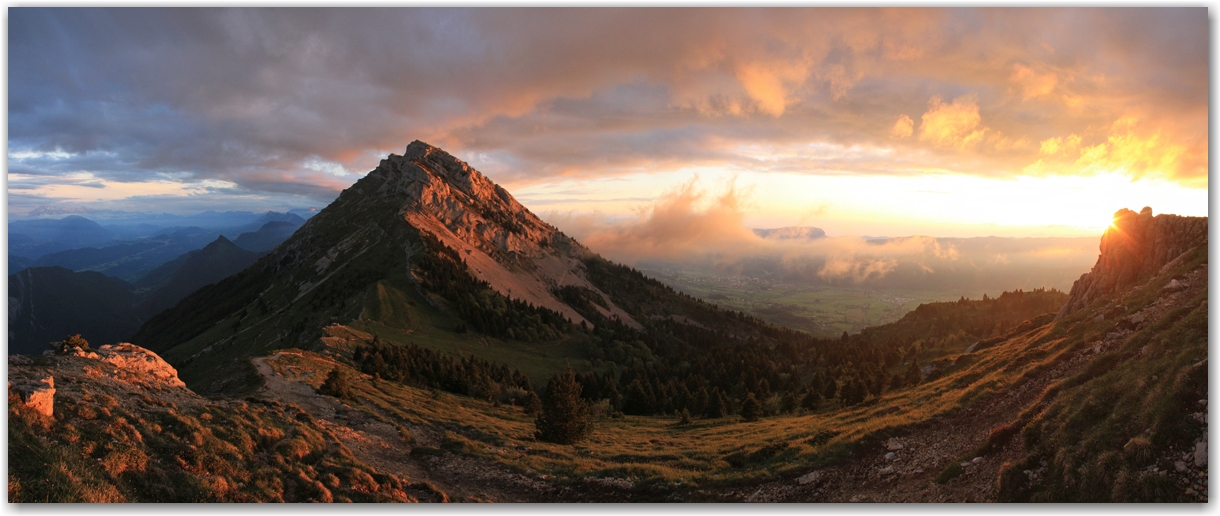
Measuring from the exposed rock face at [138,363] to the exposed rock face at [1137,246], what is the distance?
85.1m

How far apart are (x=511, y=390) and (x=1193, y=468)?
252ft

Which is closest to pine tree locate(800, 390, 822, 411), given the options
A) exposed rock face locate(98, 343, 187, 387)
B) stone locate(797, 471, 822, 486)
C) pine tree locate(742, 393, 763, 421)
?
pine tree locate(742, 393, 763, 421)

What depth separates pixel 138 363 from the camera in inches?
1224

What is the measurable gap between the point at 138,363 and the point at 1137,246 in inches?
3724

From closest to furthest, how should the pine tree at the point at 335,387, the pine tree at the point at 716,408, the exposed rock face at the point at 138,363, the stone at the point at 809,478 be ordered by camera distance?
the stone at the point at 809,478, the exposed rock face at the point at 138,363, the pine tree at the point at 335,387, the pine tree at the point at 716,408

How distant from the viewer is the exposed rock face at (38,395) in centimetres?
1587

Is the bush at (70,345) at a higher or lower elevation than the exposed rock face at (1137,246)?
lower

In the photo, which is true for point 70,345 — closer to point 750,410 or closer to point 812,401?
point 750,410

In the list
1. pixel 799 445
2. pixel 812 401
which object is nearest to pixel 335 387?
pixel 799 445

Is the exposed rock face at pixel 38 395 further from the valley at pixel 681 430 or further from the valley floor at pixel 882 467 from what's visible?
the valley floor at pixel 882 467

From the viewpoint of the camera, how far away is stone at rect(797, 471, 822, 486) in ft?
71.9

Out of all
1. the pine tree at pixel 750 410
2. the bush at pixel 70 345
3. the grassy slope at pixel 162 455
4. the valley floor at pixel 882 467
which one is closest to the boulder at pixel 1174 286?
the valley floor at pixel 882 467

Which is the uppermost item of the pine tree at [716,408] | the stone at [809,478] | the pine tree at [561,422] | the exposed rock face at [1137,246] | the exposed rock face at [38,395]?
the exposed rock face at [1137,246]

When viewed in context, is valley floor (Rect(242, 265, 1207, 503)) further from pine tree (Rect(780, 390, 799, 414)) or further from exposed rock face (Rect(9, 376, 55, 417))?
pine tree (Rect(780, 390, 799, 414))
